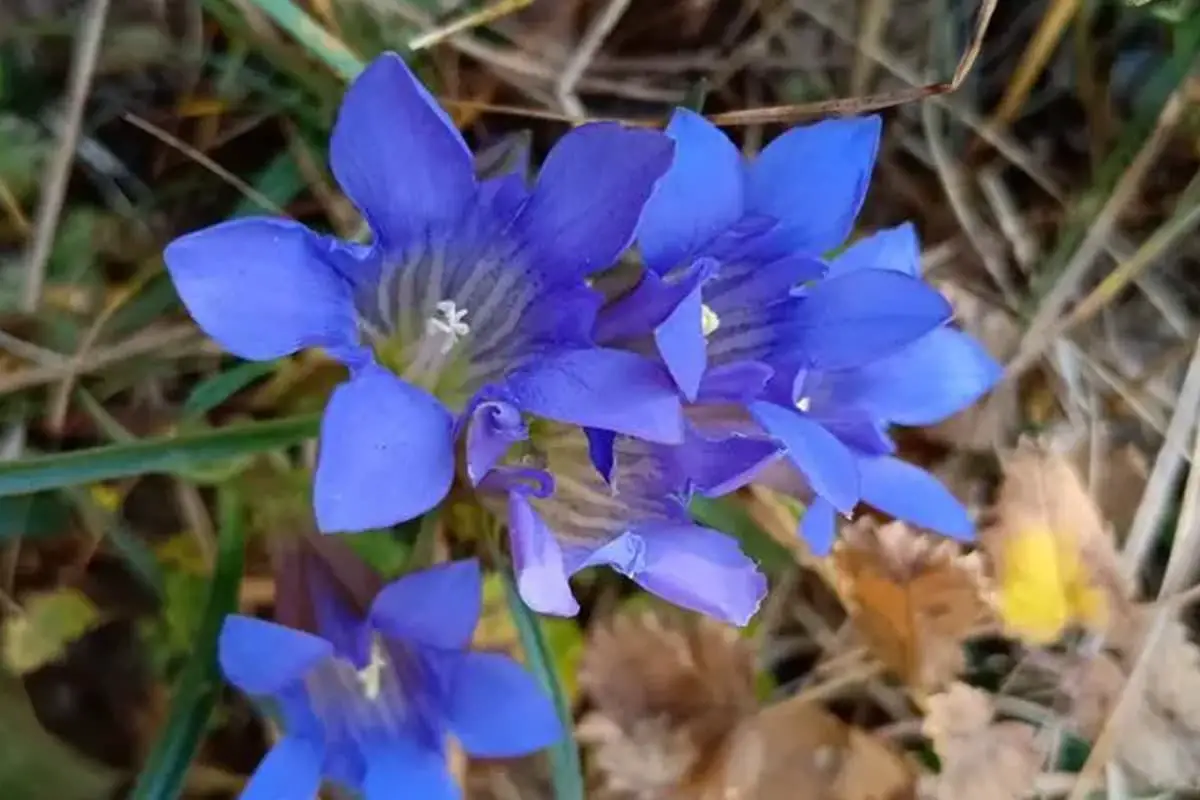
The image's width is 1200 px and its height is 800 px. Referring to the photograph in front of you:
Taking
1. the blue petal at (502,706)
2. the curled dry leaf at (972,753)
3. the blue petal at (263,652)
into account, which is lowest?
the curled dry leaf at (972,753)

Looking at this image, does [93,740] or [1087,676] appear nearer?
[93,740]

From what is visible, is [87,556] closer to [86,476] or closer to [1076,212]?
[86,476]

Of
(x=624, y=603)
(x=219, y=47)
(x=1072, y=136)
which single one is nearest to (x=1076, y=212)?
(x=1072, y=136)

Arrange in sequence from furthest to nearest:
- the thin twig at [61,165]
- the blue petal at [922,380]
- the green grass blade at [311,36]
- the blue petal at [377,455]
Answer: the thin twig at [61,165], the green grass blade at [311,36], the blue petal at [922,380], the blue petal at [377,455]

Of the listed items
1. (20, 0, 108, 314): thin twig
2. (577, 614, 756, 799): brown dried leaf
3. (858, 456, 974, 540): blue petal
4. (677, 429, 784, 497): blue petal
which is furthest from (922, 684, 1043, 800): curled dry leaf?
(20, 0, 108, 314): thin twig

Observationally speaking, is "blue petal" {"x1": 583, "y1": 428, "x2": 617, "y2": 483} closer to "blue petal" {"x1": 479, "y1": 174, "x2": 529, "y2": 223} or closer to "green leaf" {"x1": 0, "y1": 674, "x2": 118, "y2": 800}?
"blue petal" {"x1": 479, "y1": 174, "x2": 529, "y2": 223}

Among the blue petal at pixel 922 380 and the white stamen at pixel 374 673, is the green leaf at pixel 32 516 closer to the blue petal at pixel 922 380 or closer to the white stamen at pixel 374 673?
the white stamen at pixel 374 673

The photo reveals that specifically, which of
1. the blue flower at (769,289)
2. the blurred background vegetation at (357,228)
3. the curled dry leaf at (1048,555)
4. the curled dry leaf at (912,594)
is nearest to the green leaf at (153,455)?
the blurred background vegetation at (357,228)
